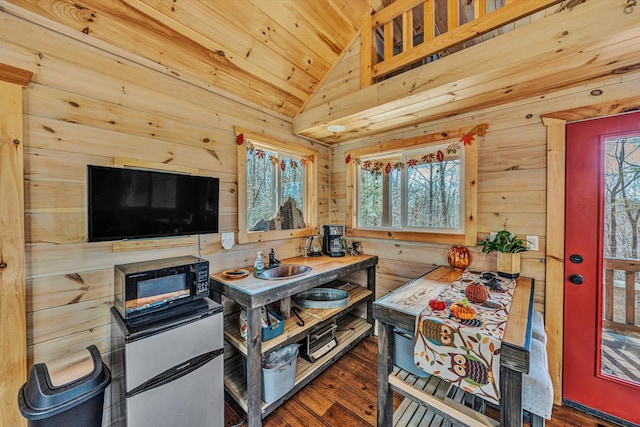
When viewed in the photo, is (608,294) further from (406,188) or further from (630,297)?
(406,188)

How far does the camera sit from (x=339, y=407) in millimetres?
1821

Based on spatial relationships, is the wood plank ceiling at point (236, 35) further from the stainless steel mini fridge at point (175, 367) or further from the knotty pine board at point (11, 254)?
the stainless steel mini fridge at point (175, 367)

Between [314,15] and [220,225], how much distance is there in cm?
186

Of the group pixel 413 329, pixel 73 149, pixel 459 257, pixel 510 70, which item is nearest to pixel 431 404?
pixel 413 329

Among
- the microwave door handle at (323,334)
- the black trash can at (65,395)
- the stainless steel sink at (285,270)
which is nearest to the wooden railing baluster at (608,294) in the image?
the microwave door handle at (323,334)

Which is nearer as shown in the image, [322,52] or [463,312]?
[463,312]

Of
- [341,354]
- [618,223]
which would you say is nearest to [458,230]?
[618,223]

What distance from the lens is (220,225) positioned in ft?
6.92

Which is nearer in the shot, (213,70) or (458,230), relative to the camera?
(213,70)

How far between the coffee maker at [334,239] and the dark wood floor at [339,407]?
1110 millimetres

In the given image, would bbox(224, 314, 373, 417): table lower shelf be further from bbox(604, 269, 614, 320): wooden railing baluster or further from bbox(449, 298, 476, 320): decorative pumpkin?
bbox(604, 269, 614, 320): wooden railing baluster

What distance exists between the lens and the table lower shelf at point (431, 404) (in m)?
1.21

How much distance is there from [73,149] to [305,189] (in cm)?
198

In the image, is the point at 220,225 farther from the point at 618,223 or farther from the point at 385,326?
the point at 618,223
